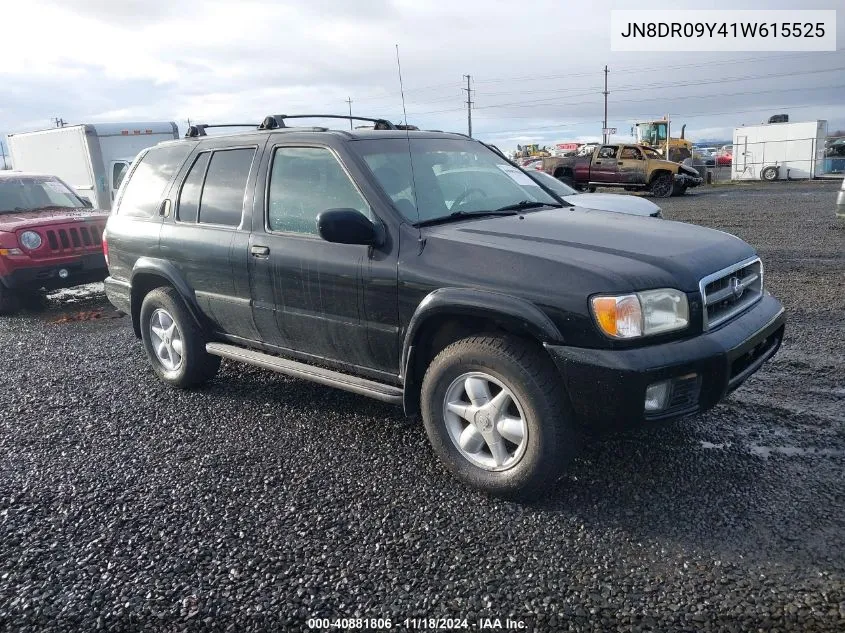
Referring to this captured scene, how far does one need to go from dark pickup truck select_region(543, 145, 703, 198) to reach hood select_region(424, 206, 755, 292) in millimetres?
20229

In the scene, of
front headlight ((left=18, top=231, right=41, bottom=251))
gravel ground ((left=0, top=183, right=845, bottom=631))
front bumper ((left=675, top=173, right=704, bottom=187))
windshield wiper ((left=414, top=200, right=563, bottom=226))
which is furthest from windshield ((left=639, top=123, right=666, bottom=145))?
windshield wiper ((left=414, top=200, right=563, bottom=226))

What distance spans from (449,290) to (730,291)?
4.70ft

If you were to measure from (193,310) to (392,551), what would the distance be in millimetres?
2621

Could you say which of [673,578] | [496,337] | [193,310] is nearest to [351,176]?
[496,337]

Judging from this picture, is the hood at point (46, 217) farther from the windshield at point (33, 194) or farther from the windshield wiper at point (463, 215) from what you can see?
the windshield wiper at point (463, 215)

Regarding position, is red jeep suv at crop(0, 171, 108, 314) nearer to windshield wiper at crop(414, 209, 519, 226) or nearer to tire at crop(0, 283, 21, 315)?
tire at crop(0, 283, 21, 315)

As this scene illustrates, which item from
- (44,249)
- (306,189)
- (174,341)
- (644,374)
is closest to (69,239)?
(44,249)

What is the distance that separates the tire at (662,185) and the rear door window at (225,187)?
823 inches

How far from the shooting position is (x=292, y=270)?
4055 mm

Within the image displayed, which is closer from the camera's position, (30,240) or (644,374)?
(644,374)

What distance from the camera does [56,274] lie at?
8141 mm

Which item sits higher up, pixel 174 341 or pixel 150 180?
pixel 150 180

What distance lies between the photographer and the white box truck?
1410 centimetres

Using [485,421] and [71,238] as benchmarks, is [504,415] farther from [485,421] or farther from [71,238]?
[71,238]
